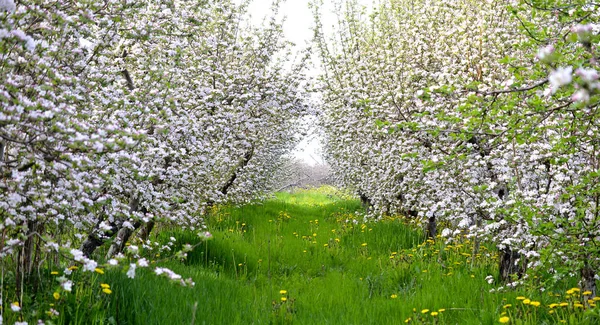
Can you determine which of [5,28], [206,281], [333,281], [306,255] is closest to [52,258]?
[206,281]

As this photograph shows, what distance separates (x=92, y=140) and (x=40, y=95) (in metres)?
0.92

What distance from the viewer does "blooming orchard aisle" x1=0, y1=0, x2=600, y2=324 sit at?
379 cm

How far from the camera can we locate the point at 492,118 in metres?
4.52

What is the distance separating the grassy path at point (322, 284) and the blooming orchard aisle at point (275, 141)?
6 centimetres

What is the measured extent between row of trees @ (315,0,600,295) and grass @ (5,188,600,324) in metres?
0.64

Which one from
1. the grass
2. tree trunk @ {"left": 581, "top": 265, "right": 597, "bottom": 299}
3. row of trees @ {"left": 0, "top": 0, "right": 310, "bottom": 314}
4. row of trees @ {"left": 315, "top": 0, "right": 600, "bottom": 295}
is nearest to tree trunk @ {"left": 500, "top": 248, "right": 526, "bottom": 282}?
row of trees @ {"left": 315, "top": 0, "right": 600, "bottom": 295}

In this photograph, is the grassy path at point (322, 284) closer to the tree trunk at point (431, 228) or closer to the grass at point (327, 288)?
the grass at point (327, 288)

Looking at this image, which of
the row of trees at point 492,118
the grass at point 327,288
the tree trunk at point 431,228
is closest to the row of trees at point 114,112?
the grass at point 327,288

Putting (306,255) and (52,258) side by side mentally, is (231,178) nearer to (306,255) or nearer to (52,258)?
(306,255)

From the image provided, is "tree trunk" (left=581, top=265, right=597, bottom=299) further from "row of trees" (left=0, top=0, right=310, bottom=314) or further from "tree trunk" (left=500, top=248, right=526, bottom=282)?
"row of trees" (left=0, top=0, right=310, bottom=314)

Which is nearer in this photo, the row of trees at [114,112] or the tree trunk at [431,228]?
the row of trees at [114,112]

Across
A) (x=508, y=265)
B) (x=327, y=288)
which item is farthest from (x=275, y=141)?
(x=508, y=265)

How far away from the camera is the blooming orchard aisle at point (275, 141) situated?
379 centimetres

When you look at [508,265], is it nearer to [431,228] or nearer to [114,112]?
[431,228]
